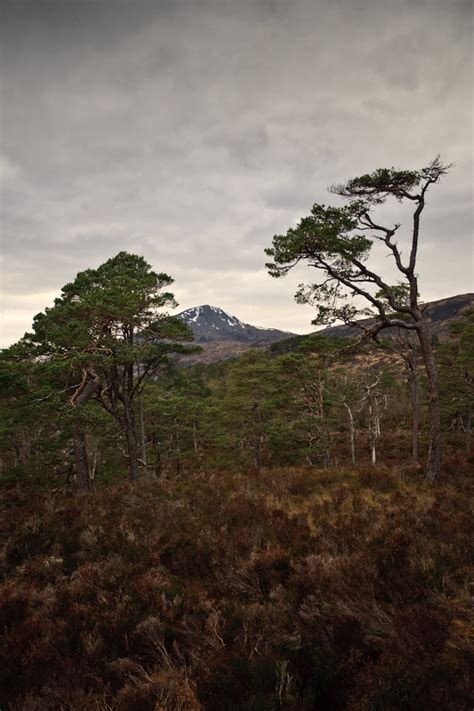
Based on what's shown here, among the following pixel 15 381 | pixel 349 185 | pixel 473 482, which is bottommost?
pixel 473 482

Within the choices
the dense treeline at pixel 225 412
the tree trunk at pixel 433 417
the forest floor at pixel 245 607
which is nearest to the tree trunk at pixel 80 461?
the dense treeline at pixel 225 412

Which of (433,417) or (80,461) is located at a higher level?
(433,417)

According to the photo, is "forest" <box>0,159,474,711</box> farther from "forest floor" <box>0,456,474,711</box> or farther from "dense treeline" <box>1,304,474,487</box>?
"dense treeline" <box>1,304,474,487</box>

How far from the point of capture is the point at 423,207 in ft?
35.7

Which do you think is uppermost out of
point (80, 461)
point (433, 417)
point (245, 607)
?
point (433, 417)

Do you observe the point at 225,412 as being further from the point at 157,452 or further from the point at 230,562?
the point at 230,562

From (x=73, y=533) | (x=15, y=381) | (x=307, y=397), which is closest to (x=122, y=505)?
(x=73, y=533)

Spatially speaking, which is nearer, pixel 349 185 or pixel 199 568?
pixel 199 568

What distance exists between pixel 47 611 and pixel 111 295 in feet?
32.1

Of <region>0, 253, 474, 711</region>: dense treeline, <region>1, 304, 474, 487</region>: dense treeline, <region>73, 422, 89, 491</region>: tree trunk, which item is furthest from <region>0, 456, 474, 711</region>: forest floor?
<region>73, 422, 89, 491</region>: tree trunk

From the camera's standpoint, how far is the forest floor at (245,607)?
2.95 metres

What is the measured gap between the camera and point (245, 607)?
14.1ft

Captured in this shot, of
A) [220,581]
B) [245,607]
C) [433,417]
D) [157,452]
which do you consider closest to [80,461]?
[220,581]

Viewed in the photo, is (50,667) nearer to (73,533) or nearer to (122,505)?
(73,533)
